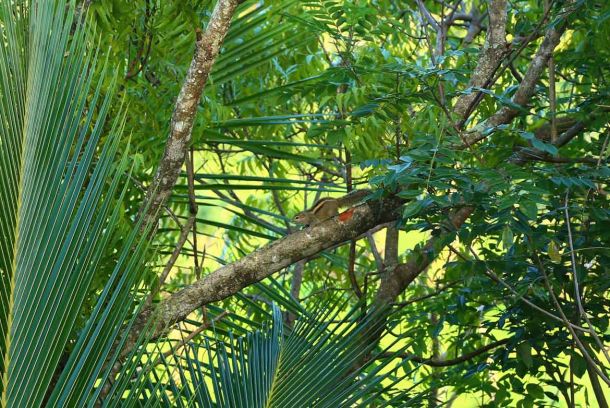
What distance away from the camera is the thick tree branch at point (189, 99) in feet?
7.51

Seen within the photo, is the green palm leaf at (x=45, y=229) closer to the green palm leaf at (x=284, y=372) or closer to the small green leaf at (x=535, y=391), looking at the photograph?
the green palm leaf at (x=284, y=372)

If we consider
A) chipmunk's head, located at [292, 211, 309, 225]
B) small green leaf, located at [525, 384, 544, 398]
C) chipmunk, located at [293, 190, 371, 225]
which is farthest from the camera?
small green leaf, located at [525, 384, 544, 398]

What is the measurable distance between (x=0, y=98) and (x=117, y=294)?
397 millimetres

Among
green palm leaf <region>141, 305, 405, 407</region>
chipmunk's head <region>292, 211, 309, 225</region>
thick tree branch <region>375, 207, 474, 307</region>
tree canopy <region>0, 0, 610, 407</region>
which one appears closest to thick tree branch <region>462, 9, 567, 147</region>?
tree canopy <region>0, 0, 610, 407</region>

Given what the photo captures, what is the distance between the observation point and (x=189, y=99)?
7.55 feet

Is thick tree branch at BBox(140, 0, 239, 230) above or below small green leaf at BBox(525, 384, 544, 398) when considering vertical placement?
above

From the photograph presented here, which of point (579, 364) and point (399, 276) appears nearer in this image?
point (579, 364)

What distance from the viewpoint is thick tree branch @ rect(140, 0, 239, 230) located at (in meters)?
2.29

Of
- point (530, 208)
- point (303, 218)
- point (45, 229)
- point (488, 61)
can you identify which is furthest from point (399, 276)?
point (45, 229)

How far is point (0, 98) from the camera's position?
5.04ft

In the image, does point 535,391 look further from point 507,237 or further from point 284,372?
point 284,372

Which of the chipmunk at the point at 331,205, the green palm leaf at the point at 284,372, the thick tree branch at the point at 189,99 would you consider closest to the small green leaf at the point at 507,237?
the green palm leaf at the point at 284,372

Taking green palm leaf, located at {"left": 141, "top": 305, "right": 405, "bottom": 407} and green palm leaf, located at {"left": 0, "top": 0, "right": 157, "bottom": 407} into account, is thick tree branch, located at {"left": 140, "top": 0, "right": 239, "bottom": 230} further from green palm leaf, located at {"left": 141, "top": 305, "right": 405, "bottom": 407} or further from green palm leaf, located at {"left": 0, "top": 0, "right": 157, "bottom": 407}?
green palm leaf, located at {"left": 0, "top": 0, "right": 157, "bottom": 407}

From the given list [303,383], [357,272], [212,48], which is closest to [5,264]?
[303,383]
